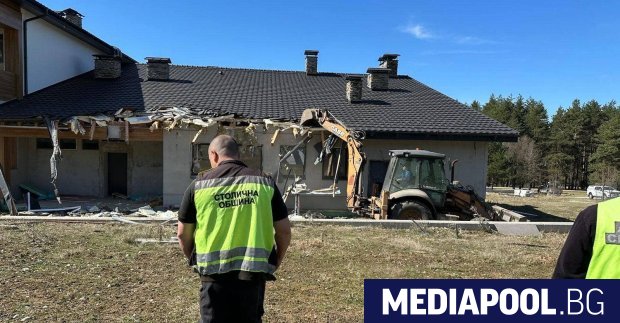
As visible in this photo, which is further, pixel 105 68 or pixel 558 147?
pixel 558 147

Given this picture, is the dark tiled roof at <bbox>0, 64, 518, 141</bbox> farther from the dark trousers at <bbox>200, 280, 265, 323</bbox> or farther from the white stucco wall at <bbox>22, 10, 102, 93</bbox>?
the dark trousers at <bbox>200, 280, 265, 323</bbox>

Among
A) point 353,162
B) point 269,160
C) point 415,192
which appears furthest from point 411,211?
point 269,160

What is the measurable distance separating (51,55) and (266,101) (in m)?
9.48

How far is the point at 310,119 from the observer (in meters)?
14.5

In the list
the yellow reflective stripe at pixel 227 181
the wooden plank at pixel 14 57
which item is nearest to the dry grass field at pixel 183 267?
the yellow reflective stripe at pixel 227 181

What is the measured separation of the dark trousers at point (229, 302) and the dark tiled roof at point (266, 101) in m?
12.8

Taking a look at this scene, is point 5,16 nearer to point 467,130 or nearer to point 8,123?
point 8,123

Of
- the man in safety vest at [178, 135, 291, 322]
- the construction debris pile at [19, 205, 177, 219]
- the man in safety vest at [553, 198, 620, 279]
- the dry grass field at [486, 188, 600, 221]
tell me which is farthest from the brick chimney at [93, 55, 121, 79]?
the man in safety vest at [553, 198, 620, 279]

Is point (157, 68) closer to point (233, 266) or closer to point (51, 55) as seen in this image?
point (51, 55)

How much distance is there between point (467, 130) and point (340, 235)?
8399 mm

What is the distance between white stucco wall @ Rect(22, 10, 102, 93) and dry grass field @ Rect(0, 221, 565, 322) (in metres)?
9.58

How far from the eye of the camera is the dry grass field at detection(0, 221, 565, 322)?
5.32 m

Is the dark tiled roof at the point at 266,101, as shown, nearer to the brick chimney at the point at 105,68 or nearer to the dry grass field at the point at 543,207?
the brick chimney at the point at 105,68

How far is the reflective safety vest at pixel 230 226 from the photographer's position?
308cm
